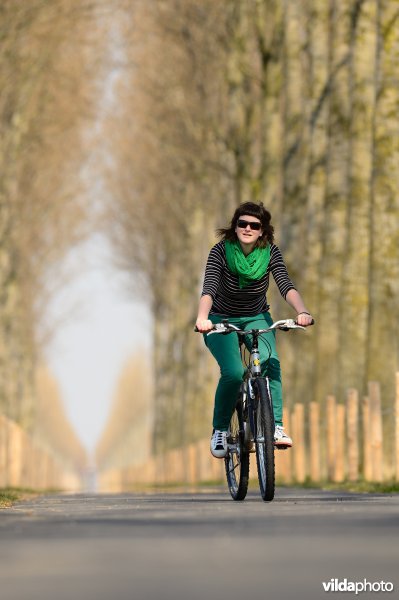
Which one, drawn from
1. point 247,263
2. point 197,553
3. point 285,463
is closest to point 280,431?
point 247,263

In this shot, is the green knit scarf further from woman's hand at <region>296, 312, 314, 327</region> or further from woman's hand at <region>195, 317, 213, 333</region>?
woman's hand at <region>195, 317, 213, 333</region>

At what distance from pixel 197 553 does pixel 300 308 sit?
14.9ft

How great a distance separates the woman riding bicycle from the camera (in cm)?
1079

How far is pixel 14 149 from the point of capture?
116 feet

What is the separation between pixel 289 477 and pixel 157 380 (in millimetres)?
31526

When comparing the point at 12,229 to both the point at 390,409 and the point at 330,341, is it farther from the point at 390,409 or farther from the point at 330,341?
the point at 390,409

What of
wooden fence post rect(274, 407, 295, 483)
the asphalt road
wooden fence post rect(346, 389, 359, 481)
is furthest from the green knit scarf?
wooden fence post rect(274, 407, 295, 483)

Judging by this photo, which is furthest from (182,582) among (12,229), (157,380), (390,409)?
(157,380)

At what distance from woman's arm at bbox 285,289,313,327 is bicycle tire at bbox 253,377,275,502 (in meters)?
0.50

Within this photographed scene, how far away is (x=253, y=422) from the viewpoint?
34.8 feet

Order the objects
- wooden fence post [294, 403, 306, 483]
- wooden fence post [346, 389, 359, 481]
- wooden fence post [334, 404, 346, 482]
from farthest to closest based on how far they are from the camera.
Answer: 1. wooden fence post [294, 403, 306, 483]
2. wooden fence post [334, 404, 346, 482]
3. wooden fence post [346, 389, 359, 481]

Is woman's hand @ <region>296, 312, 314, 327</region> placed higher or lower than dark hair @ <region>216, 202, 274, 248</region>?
lower

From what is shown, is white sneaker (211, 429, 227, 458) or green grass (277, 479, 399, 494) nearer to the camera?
white sneaker (211, 429, 227, 458)

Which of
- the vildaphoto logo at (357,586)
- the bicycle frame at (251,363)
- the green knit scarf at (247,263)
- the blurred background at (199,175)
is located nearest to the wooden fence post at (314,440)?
the blurred background at (199,175)
